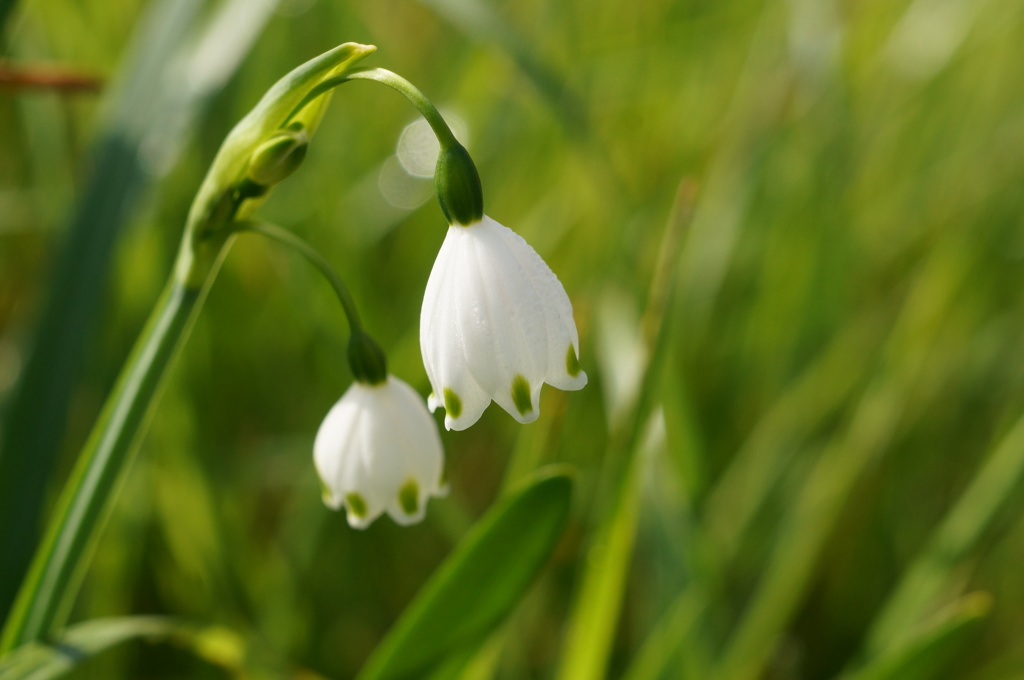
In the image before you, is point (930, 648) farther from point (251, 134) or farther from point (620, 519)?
point (251, 134)

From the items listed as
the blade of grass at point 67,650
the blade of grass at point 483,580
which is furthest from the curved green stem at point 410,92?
the blade of grass at point 67,650

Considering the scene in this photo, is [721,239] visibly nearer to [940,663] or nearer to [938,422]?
[938,422]

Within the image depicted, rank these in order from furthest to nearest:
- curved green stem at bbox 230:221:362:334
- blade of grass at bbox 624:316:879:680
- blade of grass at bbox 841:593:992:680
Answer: blade of grass at bbox 624:316:879:680 < blade of grass at bbox 841:593:992:680 < curved green stem at bbox 230:221:362:334

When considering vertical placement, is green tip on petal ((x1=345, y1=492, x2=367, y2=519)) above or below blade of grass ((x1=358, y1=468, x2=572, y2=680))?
above

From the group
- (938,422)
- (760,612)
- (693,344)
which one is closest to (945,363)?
(938,422)

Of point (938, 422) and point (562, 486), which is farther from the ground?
point (938, 422)

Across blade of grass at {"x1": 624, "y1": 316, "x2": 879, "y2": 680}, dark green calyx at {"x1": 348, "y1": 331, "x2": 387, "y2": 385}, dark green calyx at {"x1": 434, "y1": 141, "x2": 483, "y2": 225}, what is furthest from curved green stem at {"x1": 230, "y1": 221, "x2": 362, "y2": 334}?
blade of grass at {"x1": 624, "y1": 316, "x2": 879, "y2": 680}

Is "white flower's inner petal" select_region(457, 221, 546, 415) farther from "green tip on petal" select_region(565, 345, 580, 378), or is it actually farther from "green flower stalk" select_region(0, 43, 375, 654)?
"green flower stalk" select_region(0, 43, 375, 654)
